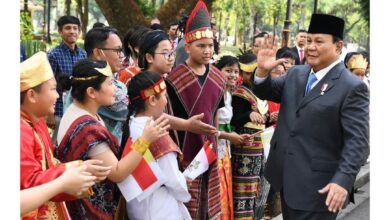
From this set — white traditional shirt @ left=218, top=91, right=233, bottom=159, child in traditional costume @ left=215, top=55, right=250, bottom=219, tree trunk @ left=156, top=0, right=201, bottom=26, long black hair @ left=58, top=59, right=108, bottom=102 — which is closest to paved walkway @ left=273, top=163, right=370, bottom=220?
child in traditional costume @ left=215, top=55, right=250, bottom=219

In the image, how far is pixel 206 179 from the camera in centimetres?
446

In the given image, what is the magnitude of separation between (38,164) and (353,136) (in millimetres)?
1943

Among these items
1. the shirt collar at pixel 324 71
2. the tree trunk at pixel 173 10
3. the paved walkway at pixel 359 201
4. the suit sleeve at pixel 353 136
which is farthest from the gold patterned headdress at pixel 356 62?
the tree trunk at pixel 173 10

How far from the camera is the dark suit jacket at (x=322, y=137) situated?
3.52m

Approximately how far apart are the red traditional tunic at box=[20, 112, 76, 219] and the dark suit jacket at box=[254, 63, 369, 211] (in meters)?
1.59

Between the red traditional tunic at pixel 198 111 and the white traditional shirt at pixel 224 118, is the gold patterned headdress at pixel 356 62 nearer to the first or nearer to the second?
the white traditional shirt at pixel 224 118

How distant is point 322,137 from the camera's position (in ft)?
12.0

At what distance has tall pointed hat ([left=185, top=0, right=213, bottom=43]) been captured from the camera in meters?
4.40

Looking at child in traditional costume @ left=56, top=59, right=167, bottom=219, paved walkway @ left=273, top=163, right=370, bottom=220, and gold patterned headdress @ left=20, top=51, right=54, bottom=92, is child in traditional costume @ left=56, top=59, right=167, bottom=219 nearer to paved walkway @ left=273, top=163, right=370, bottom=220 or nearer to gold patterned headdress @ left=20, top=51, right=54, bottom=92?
gold patterned headdress @ left=20, top=51, right=54, bottom=92

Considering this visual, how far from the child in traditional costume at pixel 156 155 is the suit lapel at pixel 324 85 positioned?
92cm

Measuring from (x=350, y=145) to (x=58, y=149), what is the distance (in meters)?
1.77
